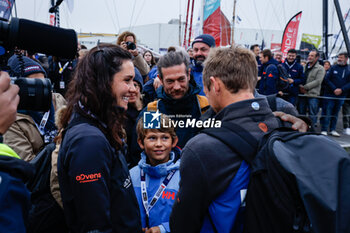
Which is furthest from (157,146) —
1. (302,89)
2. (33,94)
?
(302,89)

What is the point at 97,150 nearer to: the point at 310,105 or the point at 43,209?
the point at 43,209

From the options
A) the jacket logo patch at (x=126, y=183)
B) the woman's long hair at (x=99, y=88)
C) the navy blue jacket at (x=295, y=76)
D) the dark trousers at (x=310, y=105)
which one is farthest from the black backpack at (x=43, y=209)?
the dark trousers at (x=310, y=105)

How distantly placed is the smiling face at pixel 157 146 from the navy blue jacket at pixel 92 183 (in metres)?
0.98

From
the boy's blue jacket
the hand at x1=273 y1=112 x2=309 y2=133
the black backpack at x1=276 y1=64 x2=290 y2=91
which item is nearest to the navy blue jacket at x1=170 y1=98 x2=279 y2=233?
the hand at x1=273 y1=112 x2=309 y2=133

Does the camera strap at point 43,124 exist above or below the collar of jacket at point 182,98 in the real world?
below

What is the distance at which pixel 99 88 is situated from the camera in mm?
Answer: 1496

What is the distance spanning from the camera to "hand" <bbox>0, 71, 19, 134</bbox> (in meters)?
0.89

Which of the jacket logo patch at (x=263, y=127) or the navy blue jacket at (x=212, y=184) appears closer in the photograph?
the navy blue jacket at (x=212, y=184)

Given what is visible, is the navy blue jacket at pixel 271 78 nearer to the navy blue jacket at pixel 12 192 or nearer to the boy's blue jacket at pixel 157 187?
the boy's blue jacket at pixel 157 187

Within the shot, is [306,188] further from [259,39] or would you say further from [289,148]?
[259,39]

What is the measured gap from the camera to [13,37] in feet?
3.15

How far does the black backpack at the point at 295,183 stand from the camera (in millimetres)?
989

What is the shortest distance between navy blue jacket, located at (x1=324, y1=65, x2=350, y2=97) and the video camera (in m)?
7.89

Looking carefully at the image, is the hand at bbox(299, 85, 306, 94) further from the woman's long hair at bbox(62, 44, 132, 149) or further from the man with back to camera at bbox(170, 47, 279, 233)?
the woman's long hair at bbox(62, 44, 132, 149)
